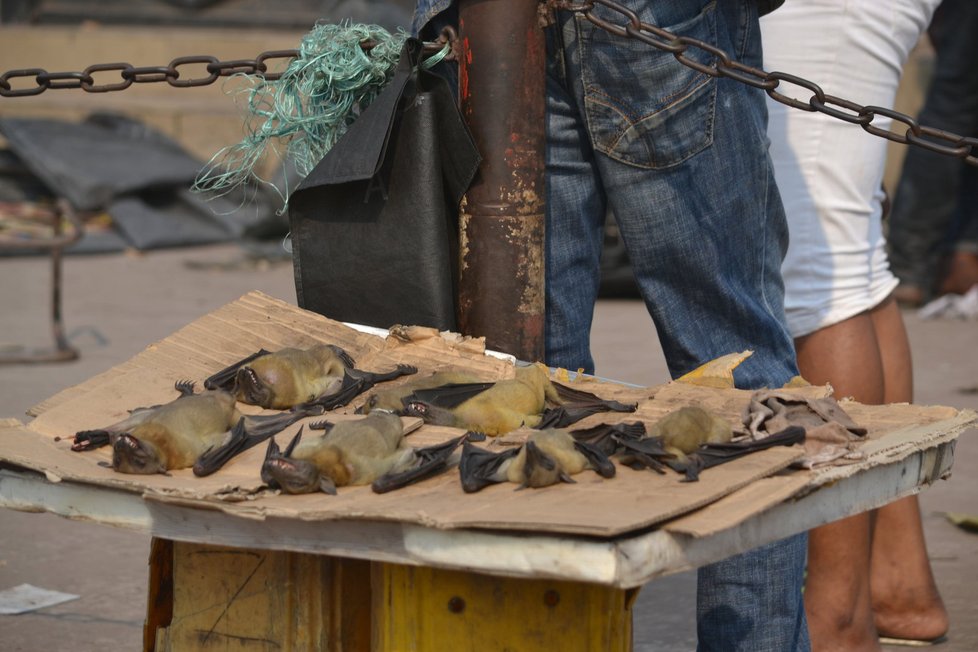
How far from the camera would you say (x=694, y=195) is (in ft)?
8.51

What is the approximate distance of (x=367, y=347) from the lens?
2.64 meters

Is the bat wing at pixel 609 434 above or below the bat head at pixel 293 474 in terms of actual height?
above

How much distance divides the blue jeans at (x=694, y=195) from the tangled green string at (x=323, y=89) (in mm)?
384

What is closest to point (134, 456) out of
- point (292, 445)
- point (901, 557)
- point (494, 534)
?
point (292, 445)

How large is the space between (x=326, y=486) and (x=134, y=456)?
1.04ft

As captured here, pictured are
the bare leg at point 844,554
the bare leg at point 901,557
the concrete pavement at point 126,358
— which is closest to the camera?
the bare leg at point 844,554

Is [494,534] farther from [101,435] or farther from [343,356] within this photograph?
[343,356]

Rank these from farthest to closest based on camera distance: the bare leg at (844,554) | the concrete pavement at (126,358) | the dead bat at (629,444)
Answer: the concrete pavement at (126,358) < the bare leg at (844,554) < the dead bat at (629,444)

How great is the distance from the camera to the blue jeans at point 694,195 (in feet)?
8.27

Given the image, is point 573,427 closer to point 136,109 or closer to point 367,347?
point 367,347

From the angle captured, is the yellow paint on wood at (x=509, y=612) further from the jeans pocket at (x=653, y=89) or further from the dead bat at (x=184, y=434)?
the jeans pocket at (x=653, y=89)

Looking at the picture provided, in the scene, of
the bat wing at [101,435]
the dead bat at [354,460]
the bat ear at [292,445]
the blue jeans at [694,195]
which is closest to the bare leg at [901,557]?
the blue jeans at [694,195]

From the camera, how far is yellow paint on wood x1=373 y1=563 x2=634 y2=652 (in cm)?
191

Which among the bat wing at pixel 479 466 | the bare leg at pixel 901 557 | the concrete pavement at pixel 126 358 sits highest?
the bat wing at pixel 479 466
